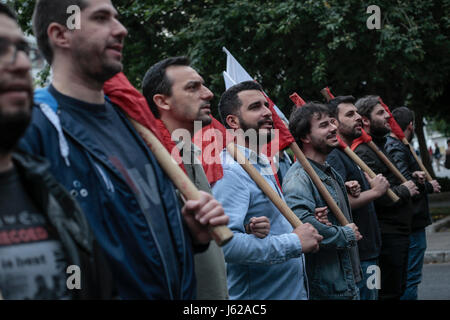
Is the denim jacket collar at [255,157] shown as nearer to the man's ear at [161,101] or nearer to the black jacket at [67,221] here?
the man's ear at [161,101]

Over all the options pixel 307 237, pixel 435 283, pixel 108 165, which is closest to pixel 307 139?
pixel 307 237

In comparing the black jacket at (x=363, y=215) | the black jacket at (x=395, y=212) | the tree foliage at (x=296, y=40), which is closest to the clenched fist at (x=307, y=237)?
the black jacket at (x=363, y=215)

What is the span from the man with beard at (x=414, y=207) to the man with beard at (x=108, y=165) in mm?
4512

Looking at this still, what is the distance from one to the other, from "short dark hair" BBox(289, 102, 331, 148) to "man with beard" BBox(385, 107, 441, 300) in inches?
80.7

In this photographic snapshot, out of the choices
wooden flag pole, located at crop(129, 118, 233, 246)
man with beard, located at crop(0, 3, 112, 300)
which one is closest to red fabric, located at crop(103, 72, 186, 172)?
wooden flag pole, located at crop(129, 118, 233, 246)

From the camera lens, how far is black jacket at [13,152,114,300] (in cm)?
150

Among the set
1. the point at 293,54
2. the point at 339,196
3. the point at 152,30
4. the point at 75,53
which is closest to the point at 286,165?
the point at 339,196

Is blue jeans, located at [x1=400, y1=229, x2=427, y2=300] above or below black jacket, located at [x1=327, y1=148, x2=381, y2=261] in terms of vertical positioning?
below

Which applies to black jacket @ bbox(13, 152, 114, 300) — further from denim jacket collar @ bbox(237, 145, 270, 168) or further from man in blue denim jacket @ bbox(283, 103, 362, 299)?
man in blue denim jacket @ bbox(283, 103, 362, 299)

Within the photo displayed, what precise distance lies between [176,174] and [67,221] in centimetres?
66

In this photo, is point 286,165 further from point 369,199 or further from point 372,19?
point 372,19

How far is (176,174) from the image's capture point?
2141mm

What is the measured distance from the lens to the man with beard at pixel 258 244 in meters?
3.26

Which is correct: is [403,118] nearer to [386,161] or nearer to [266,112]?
[386,161]
